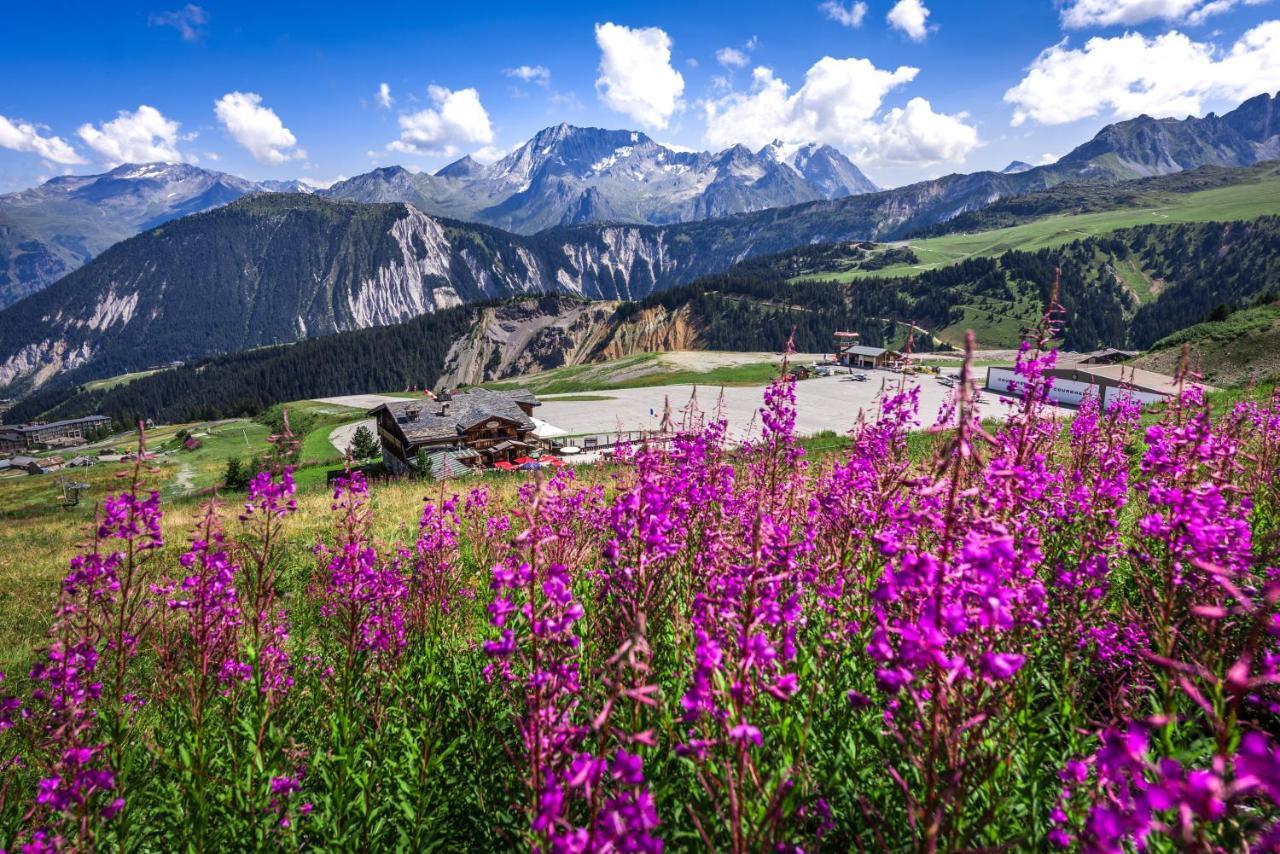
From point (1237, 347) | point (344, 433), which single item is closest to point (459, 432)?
point (344, 433)

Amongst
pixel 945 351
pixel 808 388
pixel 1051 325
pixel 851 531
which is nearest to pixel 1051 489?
pixel 1051 325

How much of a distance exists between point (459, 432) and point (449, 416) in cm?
344

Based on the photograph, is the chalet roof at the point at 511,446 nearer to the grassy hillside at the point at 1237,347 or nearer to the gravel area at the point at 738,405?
the gravel area at the point at 738,405

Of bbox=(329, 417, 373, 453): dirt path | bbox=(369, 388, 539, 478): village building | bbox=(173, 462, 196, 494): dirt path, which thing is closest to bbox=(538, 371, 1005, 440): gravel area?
bbox=(369, 388, 539, 478): village building

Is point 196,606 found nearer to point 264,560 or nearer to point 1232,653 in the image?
point 264,560

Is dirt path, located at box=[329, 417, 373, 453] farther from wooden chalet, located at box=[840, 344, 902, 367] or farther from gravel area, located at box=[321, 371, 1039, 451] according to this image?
wooden chalet, located at box=[840, 344, 902, 367]

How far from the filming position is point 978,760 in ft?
9.20

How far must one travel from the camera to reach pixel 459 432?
65188mm

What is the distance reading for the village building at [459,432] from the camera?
62.5m

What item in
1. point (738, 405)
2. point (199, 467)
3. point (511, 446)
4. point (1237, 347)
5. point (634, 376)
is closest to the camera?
point (1237, 347)

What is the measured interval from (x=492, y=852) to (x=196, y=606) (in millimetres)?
3290

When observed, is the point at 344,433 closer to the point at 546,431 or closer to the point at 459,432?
the point at 546,431

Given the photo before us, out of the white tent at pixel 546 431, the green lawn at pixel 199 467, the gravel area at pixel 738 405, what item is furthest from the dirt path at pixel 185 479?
the white tent at pixel 546 431

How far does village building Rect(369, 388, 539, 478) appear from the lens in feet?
205
